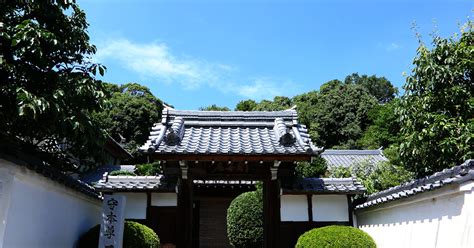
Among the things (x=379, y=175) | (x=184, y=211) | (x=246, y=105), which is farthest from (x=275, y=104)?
(x=184, y=211)

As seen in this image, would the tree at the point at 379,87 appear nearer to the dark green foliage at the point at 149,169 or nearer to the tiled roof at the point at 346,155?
the tiled roof at the point at 346,155

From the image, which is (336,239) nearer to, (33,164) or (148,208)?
(148,208)

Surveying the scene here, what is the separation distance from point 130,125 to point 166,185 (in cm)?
3311

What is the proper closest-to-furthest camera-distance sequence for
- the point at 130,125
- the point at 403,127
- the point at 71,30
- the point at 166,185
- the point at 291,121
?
the point at 71,30 → the point at 403,127 → the point at 166,185 → the point at 291,121 → the point at 130,125

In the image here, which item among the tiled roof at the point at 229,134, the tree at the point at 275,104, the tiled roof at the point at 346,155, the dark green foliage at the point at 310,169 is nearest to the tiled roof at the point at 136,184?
the tiled roof at the point at 229,134

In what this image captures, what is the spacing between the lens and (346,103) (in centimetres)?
4584

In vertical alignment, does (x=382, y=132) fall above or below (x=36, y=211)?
above

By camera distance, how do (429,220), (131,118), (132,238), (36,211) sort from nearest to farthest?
(36,211), (429,220), (132,238), (131,118)

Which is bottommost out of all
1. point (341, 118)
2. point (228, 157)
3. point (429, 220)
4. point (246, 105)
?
point (429, 220)

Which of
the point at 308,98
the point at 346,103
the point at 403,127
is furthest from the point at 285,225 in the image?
the point at 308,98

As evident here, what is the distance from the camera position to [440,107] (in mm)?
7531

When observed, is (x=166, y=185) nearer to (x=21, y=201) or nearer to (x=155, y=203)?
(x=155, y=203)

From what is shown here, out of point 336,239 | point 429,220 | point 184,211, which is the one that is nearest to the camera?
point 429,220

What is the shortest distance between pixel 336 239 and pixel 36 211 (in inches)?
231
